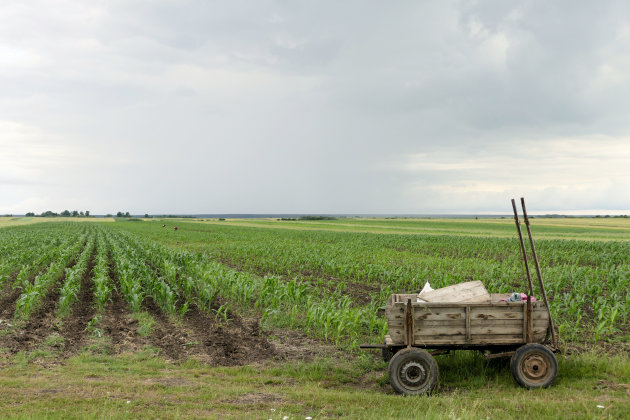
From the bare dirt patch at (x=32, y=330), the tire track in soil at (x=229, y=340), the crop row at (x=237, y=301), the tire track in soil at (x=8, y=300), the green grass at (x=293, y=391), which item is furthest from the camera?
the tire track in soil at (x=8, y=300)

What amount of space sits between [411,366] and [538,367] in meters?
2.05

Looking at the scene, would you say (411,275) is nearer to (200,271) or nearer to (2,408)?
(200,271)

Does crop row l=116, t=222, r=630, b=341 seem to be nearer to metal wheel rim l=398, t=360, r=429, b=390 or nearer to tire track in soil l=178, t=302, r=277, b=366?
tire track in soil l=178, t=302, r=277, b=366

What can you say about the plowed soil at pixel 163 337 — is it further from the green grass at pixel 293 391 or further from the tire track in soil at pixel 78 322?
the green grass at pixel 293 391

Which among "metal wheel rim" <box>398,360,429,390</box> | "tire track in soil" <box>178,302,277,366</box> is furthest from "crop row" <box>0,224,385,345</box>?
"metal wheel rim" <box>398,360,429,390</box>

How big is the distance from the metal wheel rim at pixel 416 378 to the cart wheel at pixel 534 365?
142 centimetres

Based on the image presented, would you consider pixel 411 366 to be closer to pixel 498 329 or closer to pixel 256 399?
pixel 498 329

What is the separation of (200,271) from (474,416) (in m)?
12.9

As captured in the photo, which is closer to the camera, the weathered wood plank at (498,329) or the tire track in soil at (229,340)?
the weathered wood plank at (498,329)

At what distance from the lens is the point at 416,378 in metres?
6.99

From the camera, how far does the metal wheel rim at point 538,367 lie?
22.8 ft

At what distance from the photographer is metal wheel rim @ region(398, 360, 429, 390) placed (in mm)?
6879

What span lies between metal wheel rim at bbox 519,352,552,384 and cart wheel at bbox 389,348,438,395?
4.76ft

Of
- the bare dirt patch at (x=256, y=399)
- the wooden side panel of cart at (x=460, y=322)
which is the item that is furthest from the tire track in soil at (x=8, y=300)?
the wooden side panel of cart at (x=460, y=322)
